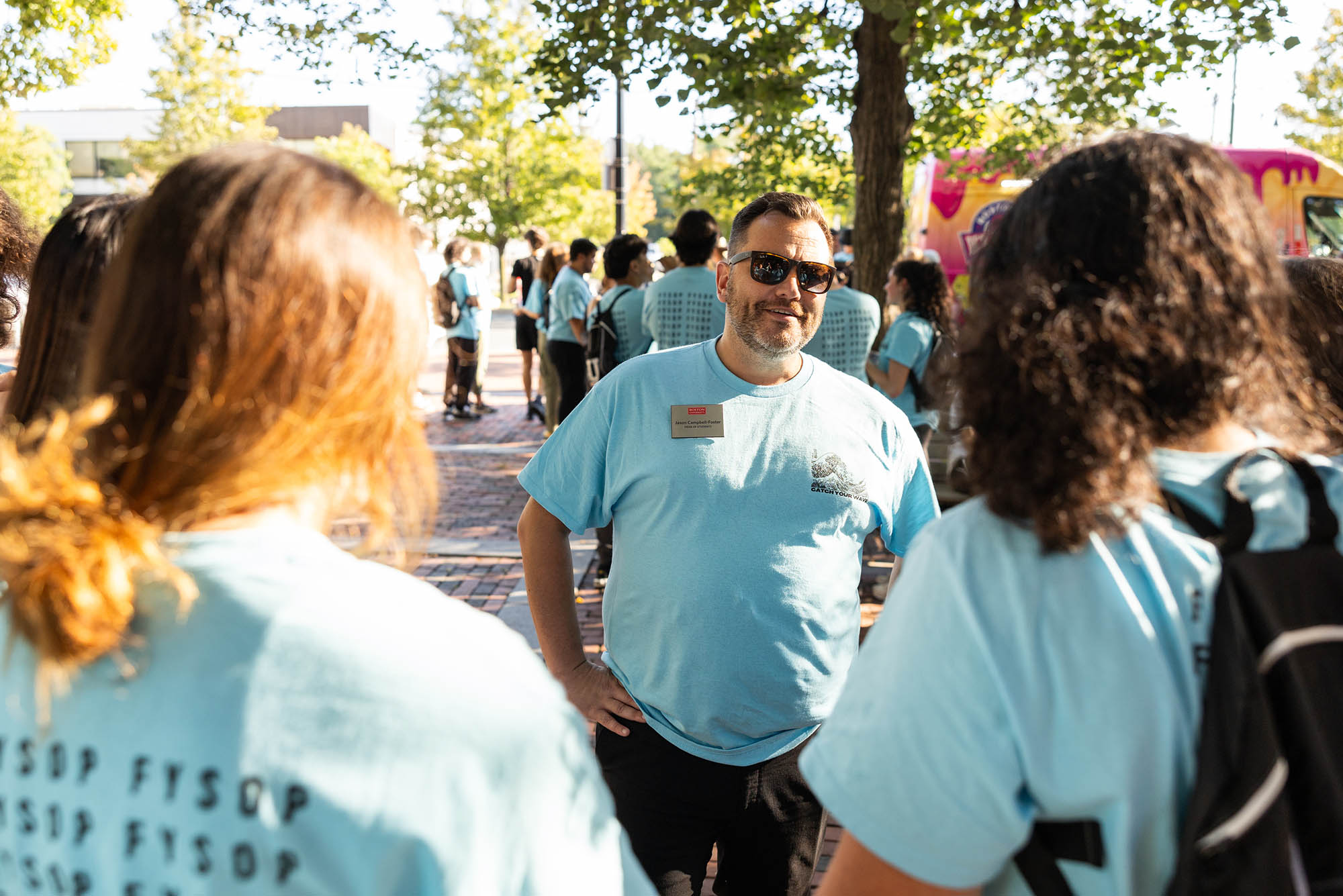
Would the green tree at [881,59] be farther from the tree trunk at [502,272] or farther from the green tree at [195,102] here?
the green tree at [195,102]

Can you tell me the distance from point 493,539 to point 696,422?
5275 mm

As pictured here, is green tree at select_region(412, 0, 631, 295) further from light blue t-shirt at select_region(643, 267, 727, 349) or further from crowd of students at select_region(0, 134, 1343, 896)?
crowd of students at select_region(0, 134, 1343, 896)

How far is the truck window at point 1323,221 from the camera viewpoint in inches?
469

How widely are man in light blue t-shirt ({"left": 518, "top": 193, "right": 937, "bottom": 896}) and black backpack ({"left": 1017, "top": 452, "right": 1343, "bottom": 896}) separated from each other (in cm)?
A: 122

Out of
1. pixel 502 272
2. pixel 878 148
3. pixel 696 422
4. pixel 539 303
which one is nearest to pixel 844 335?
pixel 878 148

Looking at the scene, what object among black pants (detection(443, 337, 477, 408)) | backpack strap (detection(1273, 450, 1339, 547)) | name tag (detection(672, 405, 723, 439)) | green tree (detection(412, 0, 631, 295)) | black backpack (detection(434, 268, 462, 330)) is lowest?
black pants (detection(443, 337, 477, 408))

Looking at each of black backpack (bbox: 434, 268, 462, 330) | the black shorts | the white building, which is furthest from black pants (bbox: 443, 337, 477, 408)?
the white building

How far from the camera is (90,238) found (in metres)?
1.61

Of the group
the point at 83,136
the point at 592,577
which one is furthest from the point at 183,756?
the point at 83,136

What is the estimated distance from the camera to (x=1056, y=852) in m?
1.03

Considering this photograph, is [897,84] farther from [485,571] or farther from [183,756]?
[183,756]

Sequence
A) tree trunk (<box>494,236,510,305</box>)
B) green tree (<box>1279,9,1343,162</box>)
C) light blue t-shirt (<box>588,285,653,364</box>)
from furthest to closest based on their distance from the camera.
→ tree trunk (<box>494,236,510,305</box>) < green tree (<box>1279,9,1343,162</box>) < light blue t-shirt (<box>588,285,653,364</box>)

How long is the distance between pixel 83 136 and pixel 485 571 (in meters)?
62.6

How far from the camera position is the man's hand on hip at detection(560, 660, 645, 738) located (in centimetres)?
233
